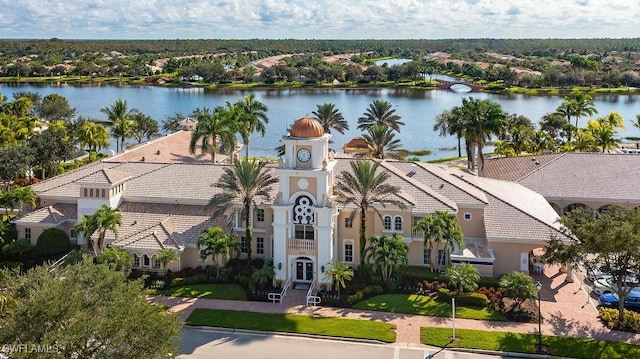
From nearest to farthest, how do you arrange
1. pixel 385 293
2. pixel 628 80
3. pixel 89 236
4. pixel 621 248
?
pixel 621 248, pixel 385 293, pixel 89 236, pixel 628 80

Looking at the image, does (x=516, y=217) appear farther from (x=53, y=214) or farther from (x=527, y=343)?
(x=53, y=214)

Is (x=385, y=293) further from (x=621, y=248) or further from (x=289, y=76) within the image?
(x=289, y=76)

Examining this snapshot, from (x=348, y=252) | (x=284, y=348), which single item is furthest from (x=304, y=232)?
(x=284, y=348)

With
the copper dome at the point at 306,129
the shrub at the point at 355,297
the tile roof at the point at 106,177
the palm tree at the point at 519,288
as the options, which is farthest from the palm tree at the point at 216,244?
the palm tree at the point at 519,288

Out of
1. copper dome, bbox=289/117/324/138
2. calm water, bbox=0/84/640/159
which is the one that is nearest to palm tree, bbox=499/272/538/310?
copper dome, bbox=289/117/324/138

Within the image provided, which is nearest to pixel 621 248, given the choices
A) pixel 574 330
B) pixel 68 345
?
pixel 574 330

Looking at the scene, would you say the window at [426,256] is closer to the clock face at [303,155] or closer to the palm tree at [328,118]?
the clock face at [303,155]

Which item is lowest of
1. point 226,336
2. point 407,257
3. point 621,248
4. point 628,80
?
point 226,336

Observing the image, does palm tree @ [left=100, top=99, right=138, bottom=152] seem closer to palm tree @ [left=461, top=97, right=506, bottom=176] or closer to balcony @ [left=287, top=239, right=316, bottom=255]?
palm tree @ [left=461, top=97, right=506, bottom=176]
